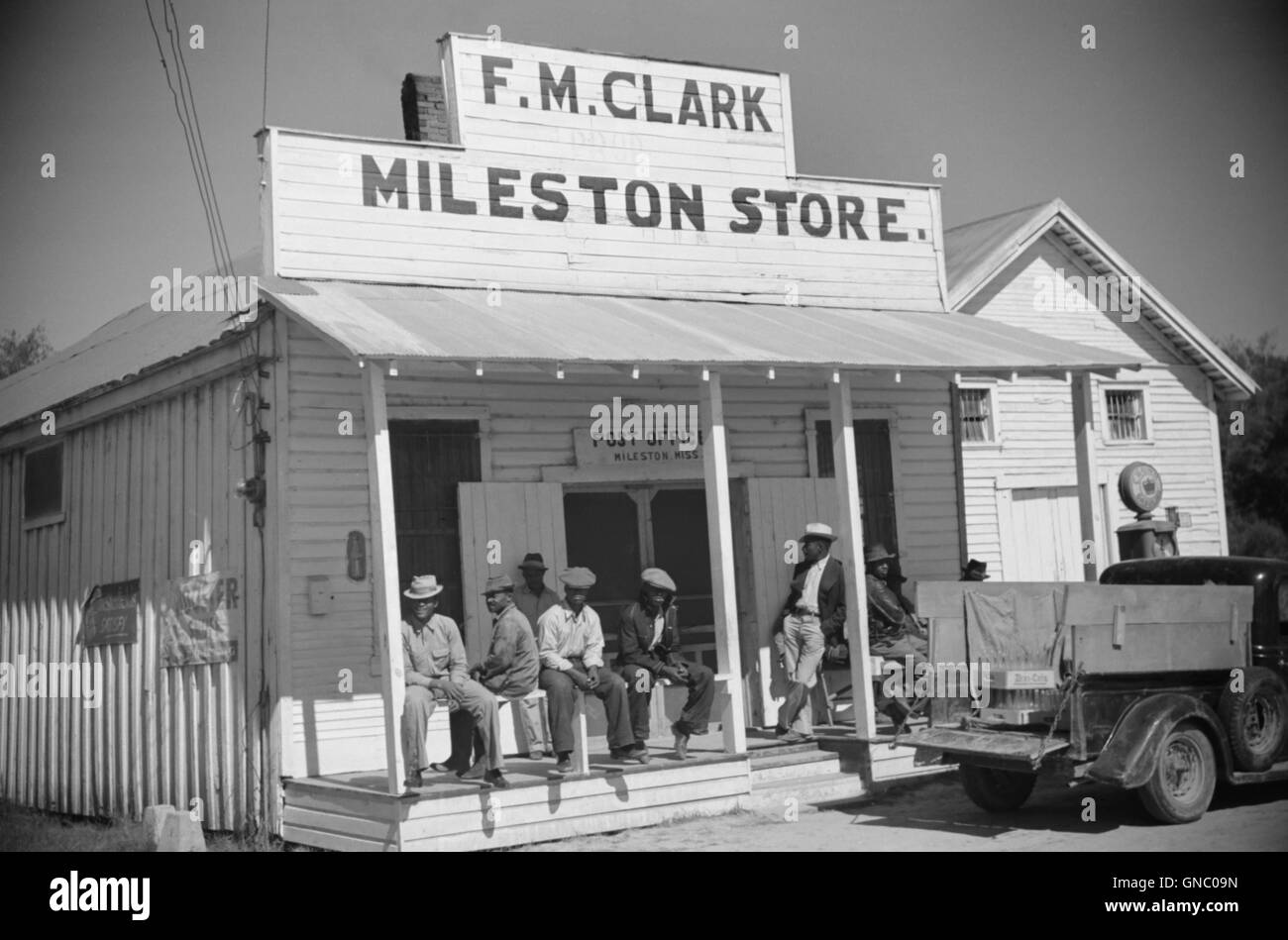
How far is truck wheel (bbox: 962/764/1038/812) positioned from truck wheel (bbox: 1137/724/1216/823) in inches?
42.4

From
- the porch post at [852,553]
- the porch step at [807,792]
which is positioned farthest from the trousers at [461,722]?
the porch post at [852,553]

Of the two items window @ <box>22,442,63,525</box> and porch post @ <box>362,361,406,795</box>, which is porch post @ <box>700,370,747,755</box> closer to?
porch post @ <box>362,361,406,795</box>

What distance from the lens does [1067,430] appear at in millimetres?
21656

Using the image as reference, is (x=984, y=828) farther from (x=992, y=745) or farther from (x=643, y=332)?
(x=643, y=332)

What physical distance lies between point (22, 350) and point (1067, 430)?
38.1 meters

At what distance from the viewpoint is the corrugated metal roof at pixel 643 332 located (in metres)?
10.6

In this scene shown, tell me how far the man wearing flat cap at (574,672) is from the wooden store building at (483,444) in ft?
1.01

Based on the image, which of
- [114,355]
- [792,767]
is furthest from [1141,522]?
[114,355]

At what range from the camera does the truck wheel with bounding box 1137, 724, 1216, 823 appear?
10125 mm

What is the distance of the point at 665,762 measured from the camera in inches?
453

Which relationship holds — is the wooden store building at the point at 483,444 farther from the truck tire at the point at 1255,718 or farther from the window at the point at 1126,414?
the window at the point at 1126,414

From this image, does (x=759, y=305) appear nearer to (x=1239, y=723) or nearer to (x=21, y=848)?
(x=1239, y=723)
